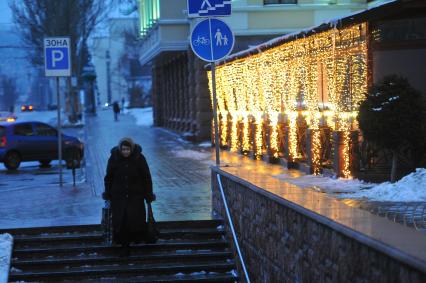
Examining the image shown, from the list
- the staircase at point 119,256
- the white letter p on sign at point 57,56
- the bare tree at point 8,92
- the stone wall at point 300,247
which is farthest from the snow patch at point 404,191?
the bare tree at point 8,92

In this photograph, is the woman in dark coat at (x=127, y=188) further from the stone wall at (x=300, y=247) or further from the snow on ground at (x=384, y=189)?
the snow on ground at (x=384, y=189)

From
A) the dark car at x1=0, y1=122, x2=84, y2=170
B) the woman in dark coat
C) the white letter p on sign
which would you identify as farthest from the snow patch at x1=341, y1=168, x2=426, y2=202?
the dark car at x1=0, y1=122, x2=84, y2=170

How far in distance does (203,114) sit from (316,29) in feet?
51.6

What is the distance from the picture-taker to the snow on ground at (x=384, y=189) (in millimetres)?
10008

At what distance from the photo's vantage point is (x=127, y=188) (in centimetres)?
976

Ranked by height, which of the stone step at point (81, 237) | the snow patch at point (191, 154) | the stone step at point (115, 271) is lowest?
the stone step at point (115, 271)

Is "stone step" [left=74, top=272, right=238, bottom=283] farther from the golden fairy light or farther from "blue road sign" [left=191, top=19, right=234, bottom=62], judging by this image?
the golden fairy light

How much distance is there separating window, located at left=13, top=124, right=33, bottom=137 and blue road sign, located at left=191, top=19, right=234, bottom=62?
611 inches

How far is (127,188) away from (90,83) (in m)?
61.5

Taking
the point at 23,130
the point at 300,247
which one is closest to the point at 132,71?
the point at 23,130

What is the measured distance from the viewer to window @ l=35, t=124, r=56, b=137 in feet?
83.6

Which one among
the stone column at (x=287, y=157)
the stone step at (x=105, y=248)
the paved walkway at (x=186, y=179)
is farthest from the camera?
the stone column at (x=287, y=157)

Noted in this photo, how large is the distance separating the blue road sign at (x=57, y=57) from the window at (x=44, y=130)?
31.9 feet

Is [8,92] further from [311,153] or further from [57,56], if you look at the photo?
[311,153]
